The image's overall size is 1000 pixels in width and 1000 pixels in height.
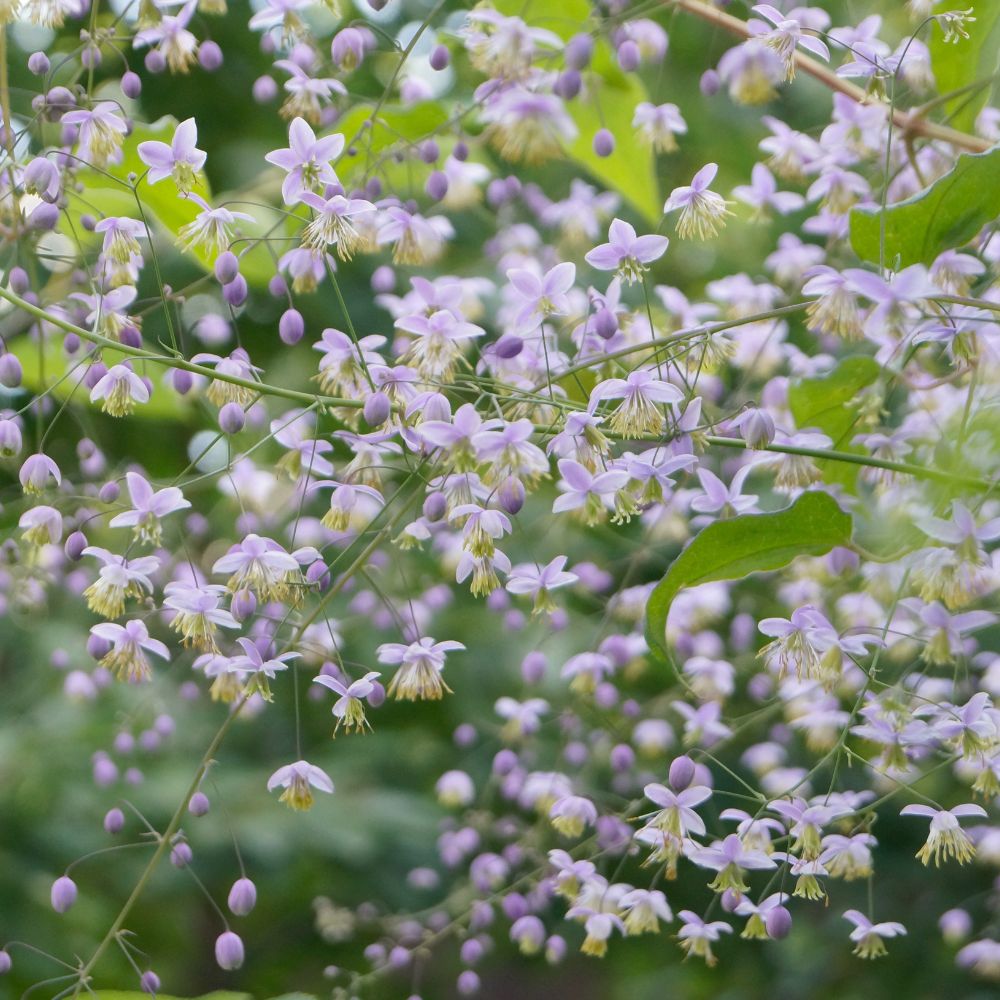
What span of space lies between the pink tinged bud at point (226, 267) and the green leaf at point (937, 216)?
0.40 metres

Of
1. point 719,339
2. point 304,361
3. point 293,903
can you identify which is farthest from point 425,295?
point 293,903

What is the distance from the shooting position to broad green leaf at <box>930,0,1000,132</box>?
1048mm

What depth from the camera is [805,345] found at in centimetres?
148

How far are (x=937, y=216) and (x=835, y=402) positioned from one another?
22 cm

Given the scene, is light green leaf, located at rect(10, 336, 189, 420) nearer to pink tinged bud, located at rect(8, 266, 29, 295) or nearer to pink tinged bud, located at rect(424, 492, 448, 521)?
pink tinged bud, located at rect(8, 266, 29, 295)

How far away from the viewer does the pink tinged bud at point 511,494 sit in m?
0.74

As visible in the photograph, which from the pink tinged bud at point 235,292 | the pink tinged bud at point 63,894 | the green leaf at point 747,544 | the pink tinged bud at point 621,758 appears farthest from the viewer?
the pink tinged bud at point 621,758

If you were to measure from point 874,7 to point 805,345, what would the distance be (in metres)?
0.38

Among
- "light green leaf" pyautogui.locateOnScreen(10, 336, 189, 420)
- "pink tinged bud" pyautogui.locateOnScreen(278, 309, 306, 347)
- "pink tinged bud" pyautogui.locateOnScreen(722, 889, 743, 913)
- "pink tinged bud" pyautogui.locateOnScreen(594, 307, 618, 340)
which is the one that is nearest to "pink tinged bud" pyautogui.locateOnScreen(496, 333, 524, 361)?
"pink tinged bud" pyautogui.locateOnScreen(594, 307, 618, 340)

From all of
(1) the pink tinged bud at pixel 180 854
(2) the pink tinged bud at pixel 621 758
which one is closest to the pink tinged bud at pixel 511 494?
(1) the pink tinged bud at pixel 180 854

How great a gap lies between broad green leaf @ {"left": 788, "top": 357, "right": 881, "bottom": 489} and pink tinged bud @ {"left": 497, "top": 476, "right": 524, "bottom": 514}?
12.6 inches

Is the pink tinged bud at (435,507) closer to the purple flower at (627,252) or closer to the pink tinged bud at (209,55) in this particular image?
the purple flower at (627,252)

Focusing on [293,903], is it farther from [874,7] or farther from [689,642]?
[874,7]

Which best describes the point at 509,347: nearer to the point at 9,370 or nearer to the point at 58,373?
the point at 9,370
